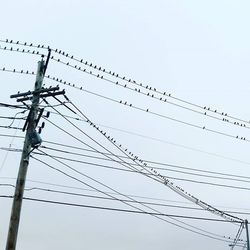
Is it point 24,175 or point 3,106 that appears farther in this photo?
point 3,106

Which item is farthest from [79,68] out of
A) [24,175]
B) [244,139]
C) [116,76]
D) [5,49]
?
[244,139]

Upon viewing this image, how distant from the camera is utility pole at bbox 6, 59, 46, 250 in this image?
1466cm

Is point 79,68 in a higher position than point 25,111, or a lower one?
higher

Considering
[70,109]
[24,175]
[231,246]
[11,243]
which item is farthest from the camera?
[231,246]

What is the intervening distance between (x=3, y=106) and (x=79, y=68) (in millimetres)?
3224

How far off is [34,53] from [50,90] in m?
1.51

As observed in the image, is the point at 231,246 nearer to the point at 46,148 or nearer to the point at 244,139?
the point at 244,139

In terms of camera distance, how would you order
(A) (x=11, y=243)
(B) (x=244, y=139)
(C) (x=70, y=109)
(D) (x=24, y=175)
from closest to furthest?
(A) (x=11, y=243)
(D) (x=24, y=175)
(C) (x=70, y=109)
(B) (x=244, y=139)

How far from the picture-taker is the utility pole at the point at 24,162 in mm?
14664

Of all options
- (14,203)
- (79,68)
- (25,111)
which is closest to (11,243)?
(14,203)

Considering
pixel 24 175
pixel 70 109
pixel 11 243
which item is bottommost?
pixel 11 243

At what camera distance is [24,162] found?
15.7 m

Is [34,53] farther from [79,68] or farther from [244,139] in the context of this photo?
[244,139]

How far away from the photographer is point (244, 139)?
66.1 feet
